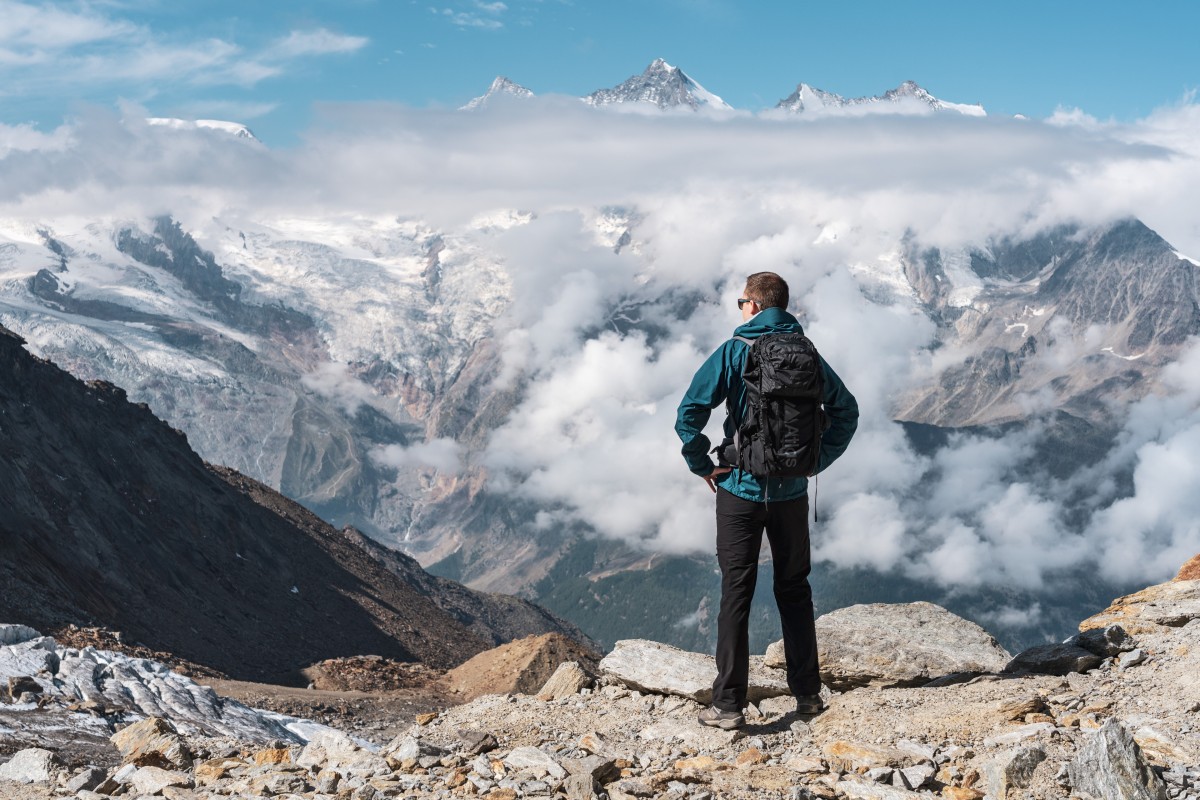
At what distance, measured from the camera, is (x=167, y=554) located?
9138cm

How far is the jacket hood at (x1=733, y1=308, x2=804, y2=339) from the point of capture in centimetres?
1423

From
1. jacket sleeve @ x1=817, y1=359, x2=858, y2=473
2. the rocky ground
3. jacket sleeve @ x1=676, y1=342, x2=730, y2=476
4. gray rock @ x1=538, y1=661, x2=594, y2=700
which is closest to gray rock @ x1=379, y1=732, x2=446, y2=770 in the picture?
the rocky ground

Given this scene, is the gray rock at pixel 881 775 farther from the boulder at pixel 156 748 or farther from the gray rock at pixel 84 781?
the gray rock at pixel 84 781

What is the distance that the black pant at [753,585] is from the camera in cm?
1436

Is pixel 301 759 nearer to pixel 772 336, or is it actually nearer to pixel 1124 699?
pixel 772 336

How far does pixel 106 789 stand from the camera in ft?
48.5

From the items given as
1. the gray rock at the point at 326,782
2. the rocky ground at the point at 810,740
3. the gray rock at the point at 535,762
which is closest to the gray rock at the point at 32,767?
the rocky ground at the point at 810,740

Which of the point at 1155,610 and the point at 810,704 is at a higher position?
the point at 1155,610

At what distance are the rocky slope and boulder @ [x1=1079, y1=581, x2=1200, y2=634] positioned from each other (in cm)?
4797

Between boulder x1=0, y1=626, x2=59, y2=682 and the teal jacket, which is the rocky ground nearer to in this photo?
the teal jacket

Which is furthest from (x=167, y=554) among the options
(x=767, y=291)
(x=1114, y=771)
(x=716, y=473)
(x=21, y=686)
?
(x=1114, y=771)

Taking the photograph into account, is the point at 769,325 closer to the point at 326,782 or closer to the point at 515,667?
the point at 326,782

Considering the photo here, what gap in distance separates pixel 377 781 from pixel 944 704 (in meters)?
7.30

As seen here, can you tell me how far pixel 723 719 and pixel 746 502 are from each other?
2.97m
